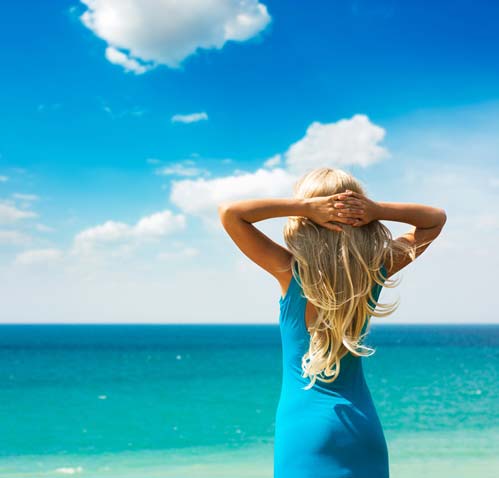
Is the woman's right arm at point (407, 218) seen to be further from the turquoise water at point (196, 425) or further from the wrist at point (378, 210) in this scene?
the turquoise water at point (196, 425)

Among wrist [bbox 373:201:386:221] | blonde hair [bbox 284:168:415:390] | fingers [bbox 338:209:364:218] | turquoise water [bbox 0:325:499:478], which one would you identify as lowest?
turquoise water [bbox 0:325:499:478]

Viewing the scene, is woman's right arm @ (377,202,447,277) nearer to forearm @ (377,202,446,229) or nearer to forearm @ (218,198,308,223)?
forearm @ (377,202,446,229)

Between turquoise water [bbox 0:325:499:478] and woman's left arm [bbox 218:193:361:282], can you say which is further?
turquoise water [bbox 0:325:499:478]

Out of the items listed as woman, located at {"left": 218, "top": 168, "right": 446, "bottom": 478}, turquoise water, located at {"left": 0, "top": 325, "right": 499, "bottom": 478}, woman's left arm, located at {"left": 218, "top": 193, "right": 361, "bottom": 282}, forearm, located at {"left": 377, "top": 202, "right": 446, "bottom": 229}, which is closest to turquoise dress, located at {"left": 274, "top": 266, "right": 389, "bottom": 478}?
woman, located at {"left": 218, "top": 168, "right": 446, "bottom": 478}

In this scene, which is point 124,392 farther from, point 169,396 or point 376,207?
point 376,207

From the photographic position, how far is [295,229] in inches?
98.4

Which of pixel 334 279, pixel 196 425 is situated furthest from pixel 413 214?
pixel 196 425

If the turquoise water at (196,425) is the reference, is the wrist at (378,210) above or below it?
above

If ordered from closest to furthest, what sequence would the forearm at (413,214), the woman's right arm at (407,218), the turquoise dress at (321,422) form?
the turquoise dress at (321,422) < the woman's right arm at (407,218) < the forearm at (413,214)

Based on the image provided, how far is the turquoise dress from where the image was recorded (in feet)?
7.71

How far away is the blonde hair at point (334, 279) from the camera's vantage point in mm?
2396

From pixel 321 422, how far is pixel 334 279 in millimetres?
552

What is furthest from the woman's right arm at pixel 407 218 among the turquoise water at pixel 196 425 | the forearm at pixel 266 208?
the turquoise water at pixel 196 425

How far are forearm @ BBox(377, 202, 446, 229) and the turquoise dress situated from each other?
9.5 inches
